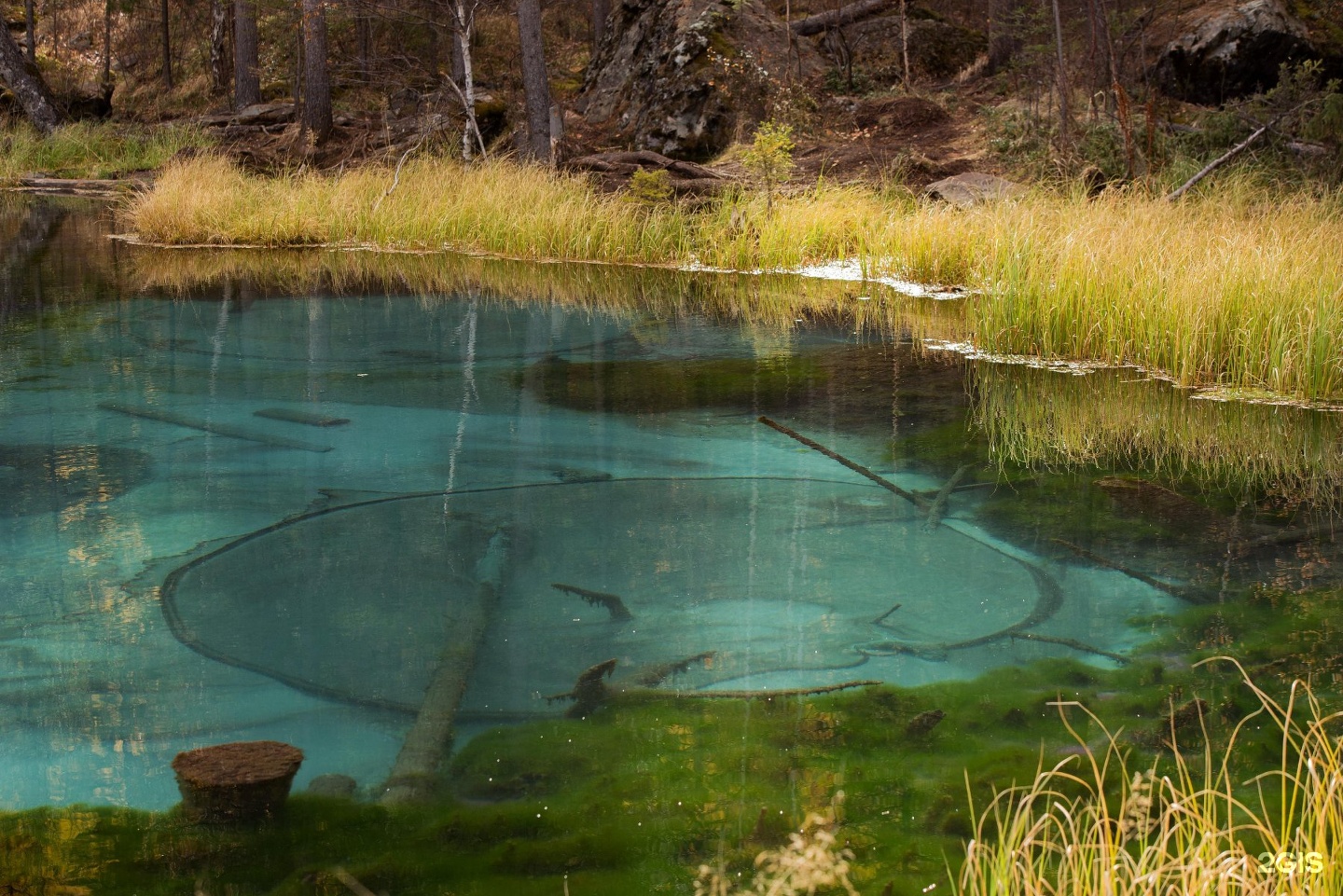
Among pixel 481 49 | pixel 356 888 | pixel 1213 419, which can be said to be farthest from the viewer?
pixel 481 49

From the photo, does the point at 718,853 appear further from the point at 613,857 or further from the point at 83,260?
the point at 83,260

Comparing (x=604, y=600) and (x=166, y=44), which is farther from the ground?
(x=166, y=44)

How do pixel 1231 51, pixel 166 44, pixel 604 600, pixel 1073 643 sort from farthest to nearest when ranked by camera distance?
pixel 166 44 < pixel 1231 51 < pixel 604 600 < pixel 1073 643

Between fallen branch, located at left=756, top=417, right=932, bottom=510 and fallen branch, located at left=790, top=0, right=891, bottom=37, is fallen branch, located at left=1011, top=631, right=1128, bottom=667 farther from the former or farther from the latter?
fallen branch, located at left=790, top=0, right=891, bottom=37

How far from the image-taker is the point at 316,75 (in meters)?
14.6

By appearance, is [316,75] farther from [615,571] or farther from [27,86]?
[615,571]

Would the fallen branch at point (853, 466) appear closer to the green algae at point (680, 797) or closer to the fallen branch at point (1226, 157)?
the green algae at point (680, 797)

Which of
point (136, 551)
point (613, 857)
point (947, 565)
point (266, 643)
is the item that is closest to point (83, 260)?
point (136, 551)

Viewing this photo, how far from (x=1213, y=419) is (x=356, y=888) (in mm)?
4012

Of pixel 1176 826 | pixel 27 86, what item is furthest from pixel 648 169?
pixel 27 86

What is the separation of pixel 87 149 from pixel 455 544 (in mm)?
17480

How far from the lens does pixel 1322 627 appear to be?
298 centimetres

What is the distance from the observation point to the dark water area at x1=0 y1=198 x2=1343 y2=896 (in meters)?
2.33

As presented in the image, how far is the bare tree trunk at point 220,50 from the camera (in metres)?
20.3
